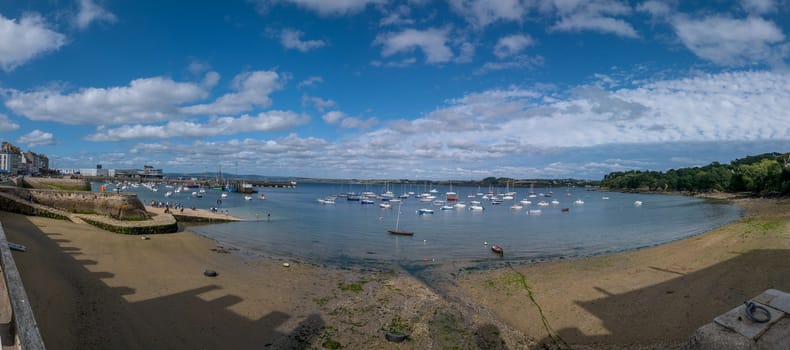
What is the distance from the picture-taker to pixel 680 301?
1312 cm

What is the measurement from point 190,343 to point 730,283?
714 inches

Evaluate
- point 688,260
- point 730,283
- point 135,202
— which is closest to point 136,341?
point 730,283

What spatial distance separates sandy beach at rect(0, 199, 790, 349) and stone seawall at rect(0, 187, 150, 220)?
10.0 meters

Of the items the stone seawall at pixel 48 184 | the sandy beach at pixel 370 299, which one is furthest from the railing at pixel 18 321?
the stone seawall at pixel 48 184

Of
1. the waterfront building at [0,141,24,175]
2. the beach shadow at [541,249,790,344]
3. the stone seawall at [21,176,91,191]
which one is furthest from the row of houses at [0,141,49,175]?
the beach shadow at [541,249,790,344]

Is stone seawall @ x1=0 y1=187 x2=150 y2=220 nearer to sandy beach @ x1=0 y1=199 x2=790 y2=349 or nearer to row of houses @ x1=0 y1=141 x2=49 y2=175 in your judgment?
sandy beach @ x1=0 y1=199 x2=790 y2=349

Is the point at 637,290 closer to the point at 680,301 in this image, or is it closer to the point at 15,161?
the point at 680,301

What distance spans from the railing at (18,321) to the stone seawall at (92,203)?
103 ft

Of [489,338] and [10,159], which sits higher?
[10,159]

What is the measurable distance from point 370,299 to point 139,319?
8.01m

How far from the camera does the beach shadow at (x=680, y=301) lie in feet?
37.5

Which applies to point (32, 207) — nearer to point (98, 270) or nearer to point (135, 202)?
point (135, 202)

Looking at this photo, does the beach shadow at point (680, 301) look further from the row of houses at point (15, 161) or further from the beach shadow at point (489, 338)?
the row of houses at point (15, 161)

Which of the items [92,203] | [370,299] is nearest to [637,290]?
[370,299]
